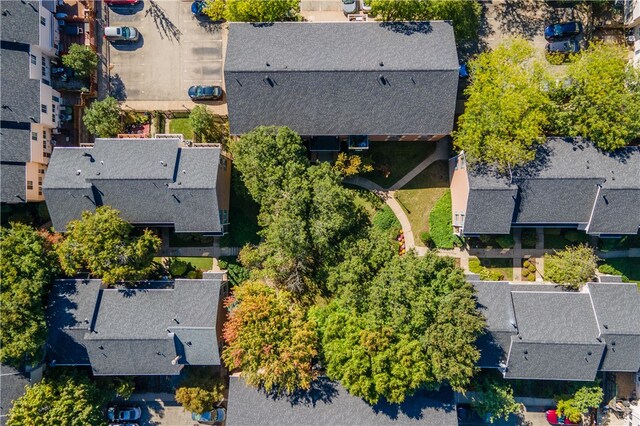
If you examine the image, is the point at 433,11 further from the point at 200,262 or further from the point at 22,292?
the point at 22,292

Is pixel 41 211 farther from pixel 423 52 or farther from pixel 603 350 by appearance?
pixel 603 350

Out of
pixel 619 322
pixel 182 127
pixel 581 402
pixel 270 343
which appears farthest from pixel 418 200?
pixel 182 127

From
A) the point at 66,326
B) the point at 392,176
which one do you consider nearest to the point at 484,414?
the point at 392,176

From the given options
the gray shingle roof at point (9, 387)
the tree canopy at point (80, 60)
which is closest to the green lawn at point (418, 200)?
the tree canopy at point (80, 60)

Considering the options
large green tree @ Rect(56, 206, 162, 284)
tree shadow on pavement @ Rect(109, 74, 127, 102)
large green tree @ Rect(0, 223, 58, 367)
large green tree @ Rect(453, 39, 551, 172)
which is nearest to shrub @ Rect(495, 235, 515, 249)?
large green tree @ Rect(453, 39, 551, 172)

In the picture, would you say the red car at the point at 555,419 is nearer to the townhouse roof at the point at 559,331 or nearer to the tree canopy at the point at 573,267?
the townhouse roof at the point at 559,331
